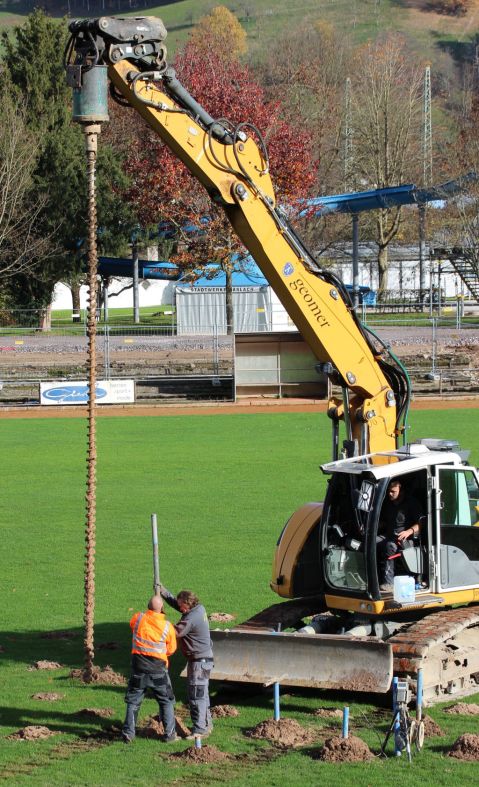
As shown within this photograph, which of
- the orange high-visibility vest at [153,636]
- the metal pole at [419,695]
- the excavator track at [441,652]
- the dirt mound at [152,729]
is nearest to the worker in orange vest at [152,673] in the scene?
the orange high-visibility vest at [153,636]

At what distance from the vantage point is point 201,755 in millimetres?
11711

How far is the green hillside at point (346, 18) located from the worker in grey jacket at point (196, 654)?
153499 mm

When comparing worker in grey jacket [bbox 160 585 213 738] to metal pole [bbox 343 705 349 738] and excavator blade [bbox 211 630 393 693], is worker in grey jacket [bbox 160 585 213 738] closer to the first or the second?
excavator blade [bbox 211 630 393 693]

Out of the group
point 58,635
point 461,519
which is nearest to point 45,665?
point 58,635

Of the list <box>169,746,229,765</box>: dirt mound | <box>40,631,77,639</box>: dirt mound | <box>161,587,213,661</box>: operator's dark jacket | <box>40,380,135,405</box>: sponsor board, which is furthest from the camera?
<box>40,380,135,405</box>: sponsor board

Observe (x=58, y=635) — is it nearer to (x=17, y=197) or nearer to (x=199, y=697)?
(x=199, y=697)

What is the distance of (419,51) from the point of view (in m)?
165

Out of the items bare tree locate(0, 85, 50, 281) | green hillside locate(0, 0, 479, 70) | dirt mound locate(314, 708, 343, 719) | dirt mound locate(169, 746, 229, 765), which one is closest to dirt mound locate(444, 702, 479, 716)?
dirt mound locate(314, 708, 343, 719)

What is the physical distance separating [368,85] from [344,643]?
7791 centimetres

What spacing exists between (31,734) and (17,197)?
53117 millimetres

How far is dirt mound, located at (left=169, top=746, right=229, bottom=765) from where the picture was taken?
38.3 ft

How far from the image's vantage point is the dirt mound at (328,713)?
13023mm

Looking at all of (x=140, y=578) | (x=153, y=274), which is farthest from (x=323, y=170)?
(x=140, y=578)

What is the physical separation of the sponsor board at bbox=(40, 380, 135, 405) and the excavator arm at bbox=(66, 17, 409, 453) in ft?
105
